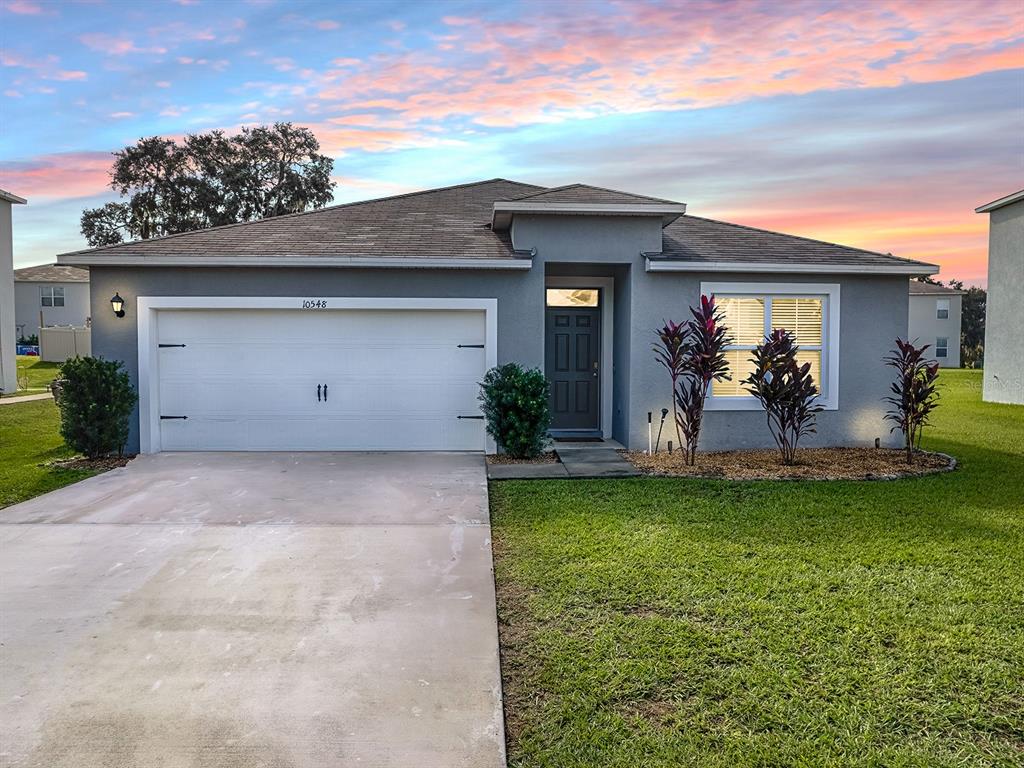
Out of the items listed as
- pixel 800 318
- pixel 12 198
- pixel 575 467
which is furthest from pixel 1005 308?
pixel 12 198

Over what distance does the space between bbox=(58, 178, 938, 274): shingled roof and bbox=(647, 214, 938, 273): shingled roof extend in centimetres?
1

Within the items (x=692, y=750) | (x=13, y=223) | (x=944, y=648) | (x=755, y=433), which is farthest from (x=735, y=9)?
(x=13, y=223)

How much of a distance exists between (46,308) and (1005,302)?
41933mm

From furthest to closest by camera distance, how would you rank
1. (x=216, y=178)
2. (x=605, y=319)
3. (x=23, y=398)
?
1. (x=216, y=178)
2. (x=23, y=398)
3. (x=605, y=319)

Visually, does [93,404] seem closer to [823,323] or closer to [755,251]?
[755,251]

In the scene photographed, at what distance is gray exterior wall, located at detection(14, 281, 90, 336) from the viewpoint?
117 ft

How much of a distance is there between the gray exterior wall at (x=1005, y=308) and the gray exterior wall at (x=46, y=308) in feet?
130

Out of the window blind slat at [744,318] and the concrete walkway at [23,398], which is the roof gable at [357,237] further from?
the concrete walkway at [23,398]

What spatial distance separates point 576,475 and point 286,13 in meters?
8.25

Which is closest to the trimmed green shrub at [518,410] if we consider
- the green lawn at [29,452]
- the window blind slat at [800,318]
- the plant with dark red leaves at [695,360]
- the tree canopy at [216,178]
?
the plant with dark red leaves at [695,360]

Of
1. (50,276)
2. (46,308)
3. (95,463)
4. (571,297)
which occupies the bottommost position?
(95,463)

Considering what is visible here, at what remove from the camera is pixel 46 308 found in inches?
1411

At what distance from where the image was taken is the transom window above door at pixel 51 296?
117 ft

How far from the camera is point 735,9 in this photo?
31.1 ft
